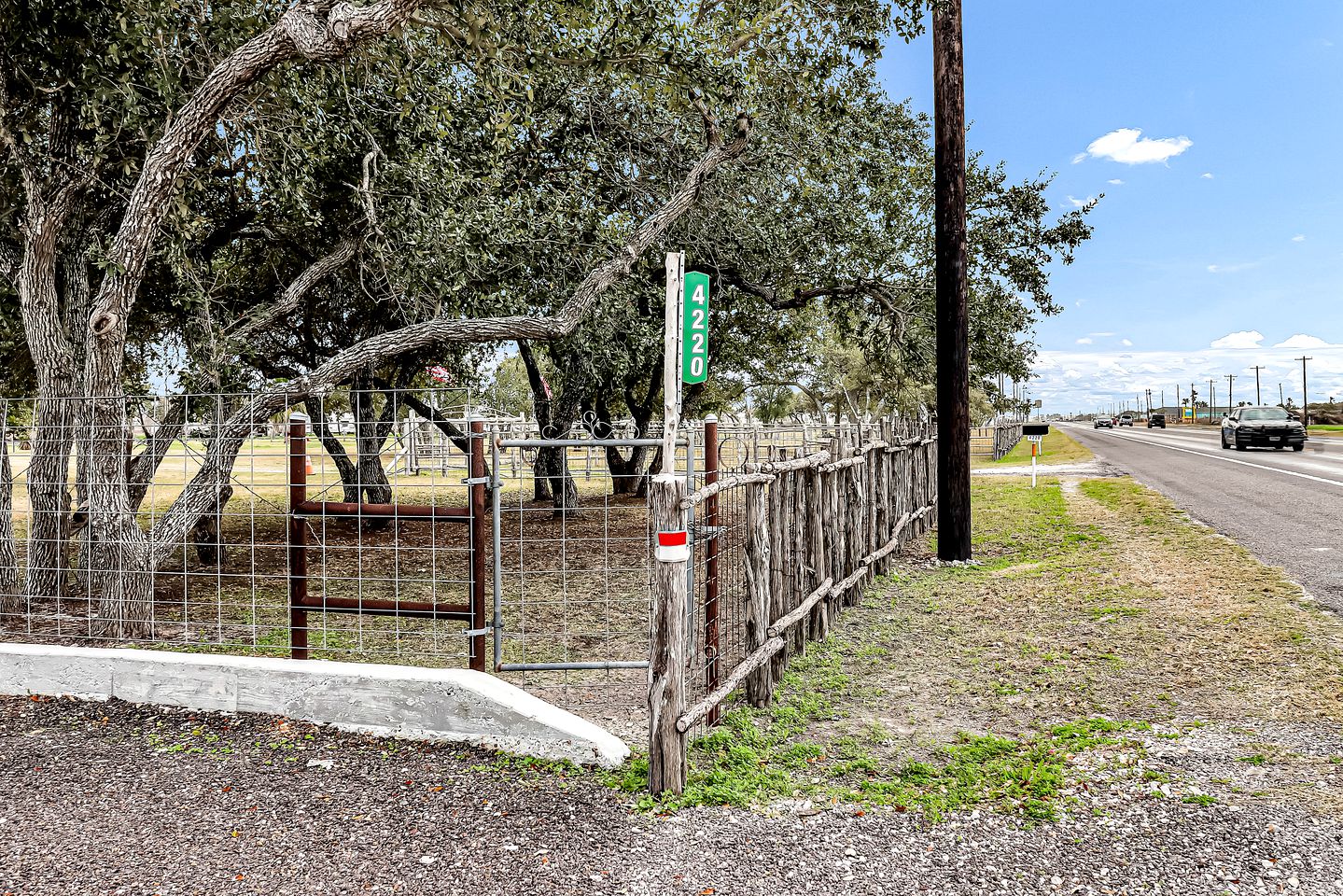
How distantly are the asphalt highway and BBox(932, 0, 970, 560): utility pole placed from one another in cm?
338

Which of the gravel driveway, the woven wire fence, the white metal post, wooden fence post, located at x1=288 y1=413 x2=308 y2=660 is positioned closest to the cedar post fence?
the white metal post

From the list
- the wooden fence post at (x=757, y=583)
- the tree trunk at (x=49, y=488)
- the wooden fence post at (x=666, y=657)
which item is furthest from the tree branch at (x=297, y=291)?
the wooden fence post at (x=666, y=657)

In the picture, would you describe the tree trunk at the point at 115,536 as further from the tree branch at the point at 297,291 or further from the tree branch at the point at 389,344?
the tree branch at the point at 297,291

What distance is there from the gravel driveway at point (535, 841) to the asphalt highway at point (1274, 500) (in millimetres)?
5097

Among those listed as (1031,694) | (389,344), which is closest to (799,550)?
(1031,694)

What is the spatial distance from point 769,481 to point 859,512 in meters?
3.09

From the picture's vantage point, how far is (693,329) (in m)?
4.91

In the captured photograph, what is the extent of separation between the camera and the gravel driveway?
3225 mm

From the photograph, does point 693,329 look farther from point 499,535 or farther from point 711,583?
point 499,535

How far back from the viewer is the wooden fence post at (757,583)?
5.09m

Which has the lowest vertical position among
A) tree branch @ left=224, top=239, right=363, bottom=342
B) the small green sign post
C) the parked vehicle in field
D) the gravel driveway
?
the gravel driveway

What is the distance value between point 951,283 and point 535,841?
813 cm

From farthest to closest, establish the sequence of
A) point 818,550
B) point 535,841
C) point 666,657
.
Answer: point 818,550 < point 666,657 < point 535,841

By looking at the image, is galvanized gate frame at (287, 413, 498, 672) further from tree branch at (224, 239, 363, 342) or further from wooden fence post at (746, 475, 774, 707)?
tree branch at (224, 239, 363, 342)
